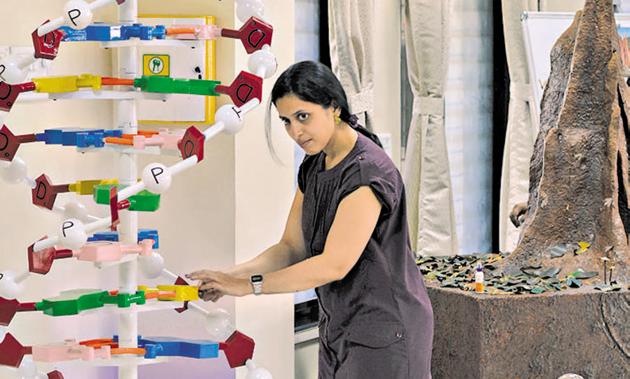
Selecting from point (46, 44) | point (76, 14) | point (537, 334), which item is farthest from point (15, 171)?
point (537, 334)

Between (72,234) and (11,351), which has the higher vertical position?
(72,234)

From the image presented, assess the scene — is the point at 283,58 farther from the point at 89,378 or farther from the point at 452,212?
the point at 452,212

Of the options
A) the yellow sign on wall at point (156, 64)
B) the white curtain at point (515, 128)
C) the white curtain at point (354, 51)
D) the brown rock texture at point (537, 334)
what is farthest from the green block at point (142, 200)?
the white curtain at point (515, 128)

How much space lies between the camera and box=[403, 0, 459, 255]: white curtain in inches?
203

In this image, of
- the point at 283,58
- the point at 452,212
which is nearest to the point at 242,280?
the point at 283,58

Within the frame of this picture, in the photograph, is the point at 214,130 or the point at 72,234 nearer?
the point at 72,234

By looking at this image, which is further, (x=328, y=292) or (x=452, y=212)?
(x=452, y=212)

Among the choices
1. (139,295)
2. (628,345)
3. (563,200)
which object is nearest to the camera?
(139,295)

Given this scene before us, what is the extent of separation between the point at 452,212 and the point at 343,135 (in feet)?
8.34

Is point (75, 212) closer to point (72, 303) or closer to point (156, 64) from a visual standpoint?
point (72, 303)

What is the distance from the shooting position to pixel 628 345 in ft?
12.3

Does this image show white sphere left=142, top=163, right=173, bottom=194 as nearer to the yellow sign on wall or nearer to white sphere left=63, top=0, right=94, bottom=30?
white sphere left=63, top=0, right=94, bottom=30

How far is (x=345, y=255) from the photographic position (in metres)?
2.63

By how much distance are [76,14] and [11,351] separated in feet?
2.32
